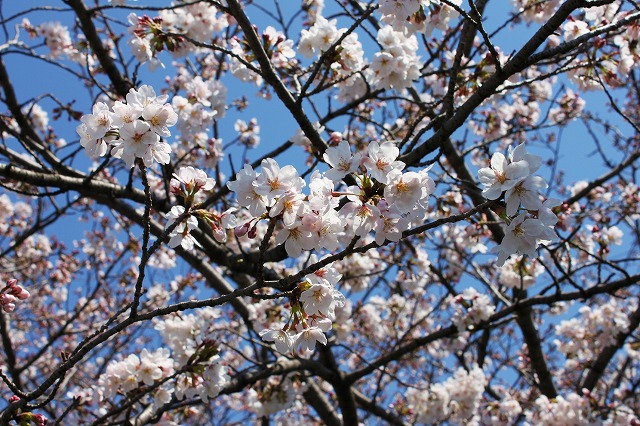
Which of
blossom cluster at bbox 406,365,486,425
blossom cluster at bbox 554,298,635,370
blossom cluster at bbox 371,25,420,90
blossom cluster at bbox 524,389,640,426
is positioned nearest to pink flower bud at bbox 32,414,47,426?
blossom cluster at bbox 371,25,420,90

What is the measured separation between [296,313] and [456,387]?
3593 millimetres

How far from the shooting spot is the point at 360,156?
4.64 feet

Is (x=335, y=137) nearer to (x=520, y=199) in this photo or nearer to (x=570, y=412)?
(x=520, y=199)

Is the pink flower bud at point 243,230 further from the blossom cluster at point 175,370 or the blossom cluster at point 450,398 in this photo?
the blossom cluster at point 450,398

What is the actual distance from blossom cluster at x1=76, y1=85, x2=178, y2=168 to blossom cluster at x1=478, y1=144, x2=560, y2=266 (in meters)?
0.99

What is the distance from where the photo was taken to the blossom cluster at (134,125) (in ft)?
4.84

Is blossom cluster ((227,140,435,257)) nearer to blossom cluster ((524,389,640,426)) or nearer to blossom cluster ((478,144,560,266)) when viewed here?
blossom cluster ((478,144,560,266))

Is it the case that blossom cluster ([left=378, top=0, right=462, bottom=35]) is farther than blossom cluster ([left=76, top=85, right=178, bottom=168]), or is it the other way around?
blossom cluster ([left=378, top=0, right=462, bottom=35])

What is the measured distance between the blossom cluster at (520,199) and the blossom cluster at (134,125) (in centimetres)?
99

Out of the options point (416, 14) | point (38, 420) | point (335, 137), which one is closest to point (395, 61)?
point (416, 14)

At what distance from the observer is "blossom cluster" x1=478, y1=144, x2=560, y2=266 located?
1.36 metres

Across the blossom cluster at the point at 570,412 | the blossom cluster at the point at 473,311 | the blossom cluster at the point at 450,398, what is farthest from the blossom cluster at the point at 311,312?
the blossom cluster at the point at 450,398

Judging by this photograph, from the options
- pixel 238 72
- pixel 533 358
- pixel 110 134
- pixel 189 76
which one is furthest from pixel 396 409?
pixel 110 134

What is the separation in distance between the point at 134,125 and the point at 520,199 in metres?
1.14
